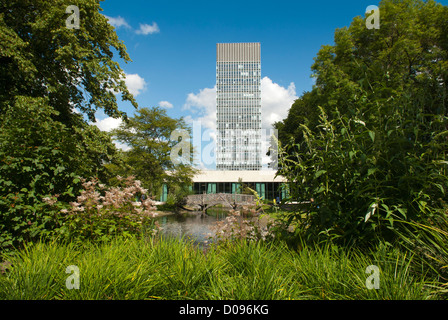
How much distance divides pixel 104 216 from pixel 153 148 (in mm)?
25186

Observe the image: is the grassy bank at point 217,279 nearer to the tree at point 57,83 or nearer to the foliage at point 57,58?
the tree at point 57,83

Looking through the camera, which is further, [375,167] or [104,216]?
[104,216]

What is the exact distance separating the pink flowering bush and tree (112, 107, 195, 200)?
2299 centimetres

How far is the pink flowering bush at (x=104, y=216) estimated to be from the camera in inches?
145

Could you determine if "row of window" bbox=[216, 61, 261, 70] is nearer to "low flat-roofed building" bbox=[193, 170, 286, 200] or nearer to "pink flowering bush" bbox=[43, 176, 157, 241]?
"low flat-roofed building" bbox=[193, 170, 286, 200]

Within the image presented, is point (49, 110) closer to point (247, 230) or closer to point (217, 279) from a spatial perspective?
point (247, 230)

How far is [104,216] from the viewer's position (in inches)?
156

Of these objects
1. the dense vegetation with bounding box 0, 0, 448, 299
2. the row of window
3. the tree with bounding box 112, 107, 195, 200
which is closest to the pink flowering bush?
the dense vegetation with bounding box 0, 0, 448, 299

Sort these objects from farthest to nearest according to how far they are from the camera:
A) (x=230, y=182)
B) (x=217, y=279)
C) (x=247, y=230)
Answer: (x=230, y=182) → (x=247, y=230) → (x=217, y=279)

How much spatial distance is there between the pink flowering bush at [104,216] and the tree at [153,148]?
23.0 metres

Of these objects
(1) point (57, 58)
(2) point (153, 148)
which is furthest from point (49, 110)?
(2) point (153, 148)

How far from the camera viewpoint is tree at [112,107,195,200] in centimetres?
2731

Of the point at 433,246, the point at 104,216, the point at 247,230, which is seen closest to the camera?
the point at 433,246
